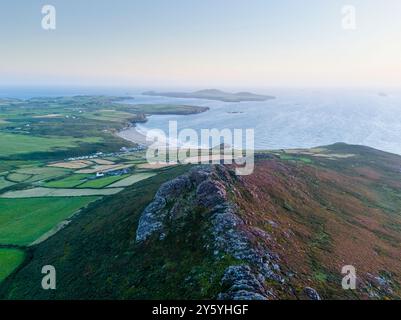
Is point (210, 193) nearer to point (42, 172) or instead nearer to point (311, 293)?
point (311, 293)

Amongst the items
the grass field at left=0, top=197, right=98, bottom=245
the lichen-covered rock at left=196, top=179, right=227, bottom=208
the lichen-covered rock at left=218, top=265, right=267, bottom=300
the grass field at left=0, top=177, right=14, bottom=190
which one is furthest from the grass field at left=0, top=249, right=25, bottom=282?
the grass field at left=0, top=177, right=14, bottom=190

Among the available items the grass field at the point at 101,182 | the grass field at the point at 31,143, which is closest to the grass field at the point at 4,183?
the grass field at the point at 101,182

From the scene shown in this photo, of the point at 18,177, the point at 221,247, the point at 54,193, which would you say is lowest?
the point at 54,193

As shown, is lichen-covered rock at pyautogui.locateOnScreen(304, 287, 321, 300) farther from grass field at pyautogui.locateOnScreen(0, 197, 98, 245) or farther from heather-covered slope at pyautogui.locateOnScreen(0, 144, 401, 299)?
grass field at pyautogui.locateOnScreen(0, 197, 98, 245)

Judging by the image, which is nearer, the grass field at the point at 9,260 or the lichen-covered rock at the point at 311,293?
the lichen-covered rock at the point at 311,293

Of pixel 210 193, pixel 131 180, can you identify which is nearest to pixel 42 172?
pixel 131 180

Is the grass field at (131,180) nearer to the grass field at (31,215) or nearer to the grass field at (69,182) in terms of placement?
the grass field at (31,215)
